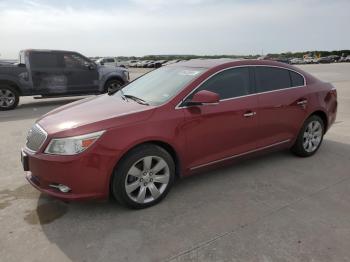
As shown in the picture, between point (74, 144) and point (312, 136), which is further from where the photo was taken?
point (312, 136)

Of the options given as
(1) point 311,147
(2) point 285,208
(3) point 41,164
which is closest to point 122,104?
(3) point 41,164

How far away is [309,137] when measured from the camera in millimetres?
5145

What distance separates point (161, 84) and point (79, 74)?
7631 mm

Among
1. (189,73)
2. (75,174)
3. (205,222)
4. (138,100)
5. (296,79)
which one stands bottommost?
(205,222)

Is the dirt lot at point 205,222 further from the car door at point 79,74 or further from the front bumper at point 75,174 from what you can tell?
the car door at point 79,74

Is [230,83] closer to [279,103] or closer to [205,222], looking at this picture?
[279,103]

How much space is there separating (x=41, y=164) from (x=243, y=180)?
8.01 ft

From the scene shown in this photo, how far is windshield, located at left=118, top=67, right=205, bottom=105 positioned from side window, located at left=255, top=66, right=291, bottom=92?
0.88m

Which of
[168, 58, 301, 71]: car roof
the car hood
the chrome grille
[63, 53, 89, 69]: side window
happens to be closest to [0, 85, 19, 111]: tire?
[63, 53, 89, 69]: side window

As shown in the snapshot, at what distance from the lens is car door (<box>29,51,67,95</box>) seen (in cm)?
1033

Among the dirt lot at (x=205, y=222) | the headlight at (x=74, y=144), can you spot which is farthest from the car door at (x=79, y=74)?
the headlight at (x=74, y=144)

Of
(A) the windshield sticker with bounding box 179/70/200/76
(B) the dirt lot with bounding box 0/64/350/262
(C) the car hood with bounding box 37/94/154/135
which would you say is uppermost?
(A) the windshield sticker with bounding box 179/70/200/76

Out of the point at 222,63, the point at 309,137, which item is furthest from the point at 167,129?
the point at 309,137

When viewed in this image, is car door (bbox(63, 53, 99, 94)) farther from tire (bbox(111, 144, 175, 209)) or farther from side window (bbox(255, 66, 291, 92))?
tire (bbox(111, 144, 175, 209))
